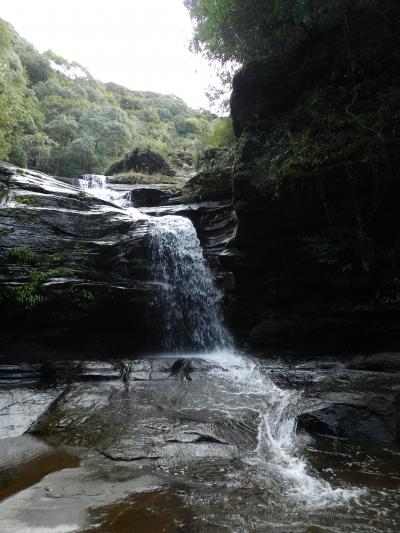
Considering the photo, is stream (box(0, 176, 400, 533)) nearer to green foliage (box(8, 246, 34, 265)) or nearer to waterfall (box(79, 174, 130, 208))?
green foliage (box(8, 246, 34, 265))

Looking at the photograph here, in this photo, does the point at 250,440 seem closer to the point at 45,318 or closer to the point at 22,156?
the point at 45,318

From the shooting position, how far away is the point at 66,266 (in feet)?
31.3

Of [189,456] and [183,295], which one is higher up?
[183,295]

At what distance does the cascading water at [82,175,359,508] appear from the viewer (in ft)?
13.7

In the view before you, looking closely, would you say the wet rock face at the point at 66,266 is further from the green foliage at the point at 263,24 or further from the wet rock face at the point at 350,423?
the green foliage at the point at 263,24

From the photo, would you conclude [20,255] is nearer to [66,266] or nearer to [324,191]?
[66,266]

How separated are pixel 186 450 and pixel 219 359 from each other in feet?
14.1

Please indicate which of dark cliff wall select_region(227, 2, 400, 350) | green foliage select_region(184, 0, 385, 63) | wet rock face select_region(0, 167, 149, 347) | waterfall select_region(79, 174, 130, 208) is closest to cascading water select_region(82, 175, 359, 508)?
wet rock face select_region(0, 167, 149, 347)

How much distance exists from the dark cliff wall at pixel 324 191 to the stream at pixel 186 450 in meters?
1.32

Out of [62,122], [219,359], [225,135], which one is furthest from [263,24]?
[62,122]

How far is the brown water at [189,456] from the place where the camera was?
126 inches

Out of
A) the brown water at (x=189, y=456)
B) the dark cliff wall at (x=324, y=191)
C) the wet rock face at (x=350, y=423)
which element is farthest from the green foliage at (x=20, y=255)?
the wet rock face at (x=350, y=423)

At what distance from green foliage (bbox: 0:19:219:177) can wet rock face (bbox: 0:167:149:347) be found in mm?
6376

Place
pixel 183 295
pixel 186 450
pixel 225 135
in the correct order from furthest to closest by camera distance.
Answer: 1. pixel 225 135
2. pixel 183 295
3. pixel 186 450
